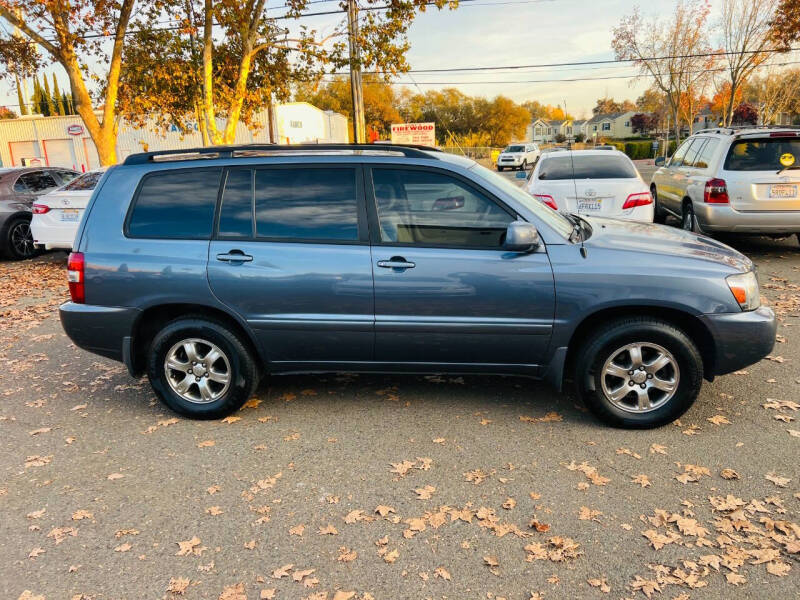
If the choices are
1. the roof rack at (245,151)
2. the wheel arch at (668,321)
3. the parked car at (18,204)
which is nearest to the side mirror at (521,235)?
the wheel arch at (668,321)

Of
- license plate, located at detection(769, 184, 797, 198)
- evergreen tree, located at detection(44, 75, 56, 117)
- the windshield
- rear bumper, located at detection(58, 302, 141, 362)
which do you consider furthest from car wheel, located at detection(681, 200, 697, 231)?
evergreen tree, located at detection(44, 75, 56, 117)

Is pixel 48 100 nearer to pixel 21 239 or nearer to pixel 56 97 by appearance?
pixel 56 97

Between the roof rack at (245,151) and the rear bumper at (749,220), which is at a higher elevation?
the roof rack at (245,151)

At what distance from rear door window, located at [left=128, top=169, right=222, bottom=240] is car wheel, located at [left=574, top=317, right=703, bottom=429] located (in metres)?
2.72

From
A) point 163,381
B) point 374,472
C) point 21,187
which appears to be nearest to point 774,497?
point 374,472

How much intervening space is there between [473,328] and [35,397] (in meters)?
3.67

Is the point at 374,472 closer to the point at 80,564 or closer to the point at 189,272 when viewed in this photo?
the point at 80,564

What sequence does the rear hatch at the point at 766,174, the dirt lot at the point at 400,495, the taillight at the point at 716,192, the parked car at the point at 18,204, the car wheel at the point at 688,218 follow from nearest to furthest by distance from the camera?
the dirt lot at the point at 400,495, the rear hatch at the point at 766,174, the taillight at the point at 716,192, the car wheel at the point at 688,218, the parked car at the point at 18,204

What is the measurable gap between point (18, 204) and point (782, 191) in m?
12.5

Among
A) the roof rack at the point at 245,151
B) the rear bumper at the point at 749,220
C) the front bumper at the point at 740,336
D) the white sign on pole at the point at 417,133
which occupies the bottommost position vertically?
the front bumper at the point at 740,336

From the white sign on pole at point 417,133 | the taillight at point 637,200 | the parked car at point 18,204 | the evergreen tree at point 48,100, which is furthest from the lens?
the evergreen tree at point 48,100

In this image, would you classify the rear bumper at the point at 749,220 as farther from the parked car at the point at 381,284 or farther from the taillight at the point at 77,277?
the taillight at the point at 77,277

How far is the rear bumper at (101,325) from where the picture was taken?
4328 millimetres

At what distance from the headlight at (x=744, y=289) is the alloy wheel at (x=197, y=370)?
3372mm
